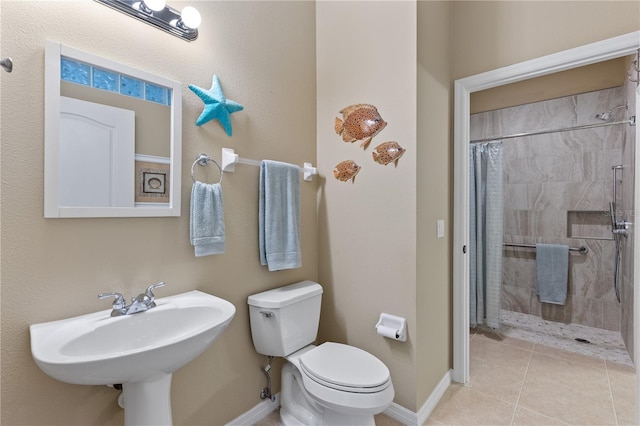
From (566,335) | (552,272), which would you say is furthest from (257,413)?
(552,272)

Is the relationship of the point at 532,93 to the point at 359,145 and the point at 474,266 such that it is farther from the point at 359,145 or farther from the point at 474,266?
the point at 359,145

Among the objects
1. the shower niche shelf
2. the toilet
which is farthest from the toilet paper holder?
the shower niche shelf

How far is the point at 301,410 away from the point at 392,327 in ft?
2.19

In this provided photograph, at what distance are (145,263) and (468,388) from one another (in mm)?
2100

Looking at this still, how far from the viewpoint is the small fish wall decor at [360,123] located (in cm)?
176

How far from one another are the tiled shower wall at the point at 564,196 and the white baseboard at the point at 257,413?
2742 millimetres

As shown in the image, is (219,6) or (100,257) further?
(219,6)

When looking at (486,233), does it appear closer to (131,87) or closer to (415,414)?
(415,414)

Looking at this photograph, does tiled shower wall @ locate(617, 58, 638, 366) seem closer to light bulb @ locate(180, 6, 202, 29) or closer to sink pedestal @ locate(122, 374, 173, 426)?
light bulb @ locate(180, 6, 202, 29)

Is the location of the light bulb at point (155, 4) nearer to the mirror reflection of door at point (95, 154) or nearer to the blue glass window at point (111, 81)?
the blue glass window at point (111, 81)

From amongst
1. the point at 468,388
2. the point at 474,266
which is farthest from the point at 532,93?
the point at 468,388

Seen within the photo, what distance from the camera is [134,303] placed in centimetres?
114

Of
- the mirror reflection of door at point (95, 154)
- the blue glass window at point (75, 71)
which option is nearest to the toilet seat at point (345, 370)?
the mirror reflection of door at point (95, 154)

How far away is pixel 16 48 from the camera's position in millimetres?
963
